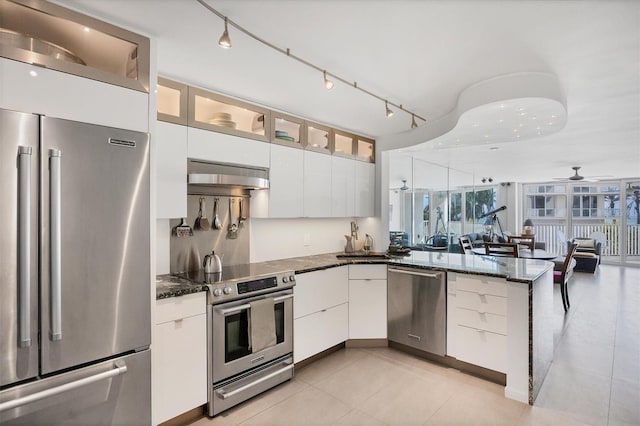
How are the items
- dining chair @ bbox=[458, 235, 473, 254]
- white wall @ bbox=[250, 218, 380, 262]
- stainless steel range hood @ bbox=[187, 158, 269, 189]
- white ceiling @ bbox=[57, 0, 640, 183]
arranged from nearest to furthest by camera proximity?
white ceiling @ bbox=[57, 0, 640, 183] < stainless steel range hood @ bbox=[187, 158, 269, 189] < white wall @ bbox=[250, 218, 380, 262] < dining chair @ bbox=[458, 235, 473, 254]

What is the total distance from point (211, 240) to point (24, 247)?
61.7 inches

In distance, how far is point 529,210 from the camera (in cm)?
1104

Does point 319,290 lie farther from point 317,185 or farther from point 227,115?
point 227,115

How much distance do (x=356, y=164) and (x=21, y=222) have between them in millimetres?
3226

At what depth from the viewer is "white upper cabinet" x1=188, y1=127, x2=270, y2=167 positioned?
264cm

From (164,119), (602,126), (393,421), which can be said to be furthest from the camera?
(602,126)

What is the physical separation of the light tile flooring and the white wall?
1165mm

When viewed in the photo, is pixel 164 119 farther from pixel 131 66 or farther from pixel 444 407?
pixel 444 407

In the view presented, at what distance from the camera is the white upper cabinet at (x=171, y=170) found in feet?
7.97

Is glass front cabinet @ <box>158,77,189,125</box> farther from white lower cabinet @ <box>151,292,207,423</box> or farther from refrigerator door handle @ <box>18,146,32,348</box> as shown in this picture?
white lower cabinet @ <box>151,292,207,423</box>

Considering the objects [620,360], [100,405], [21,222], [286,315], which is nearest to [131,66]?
[21,222]

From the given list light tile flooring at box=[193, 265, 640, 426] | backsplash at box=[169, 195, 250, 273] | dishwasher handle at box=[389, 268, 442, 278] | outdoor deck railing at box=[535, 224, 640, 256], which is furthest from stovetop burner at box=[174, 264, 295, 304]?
outdoor deck railing at box=[535, 224, 640, 256]

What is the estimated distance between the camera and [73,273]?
5.44 feet

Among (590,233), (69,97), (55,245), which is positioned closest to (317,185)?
(69,97)
